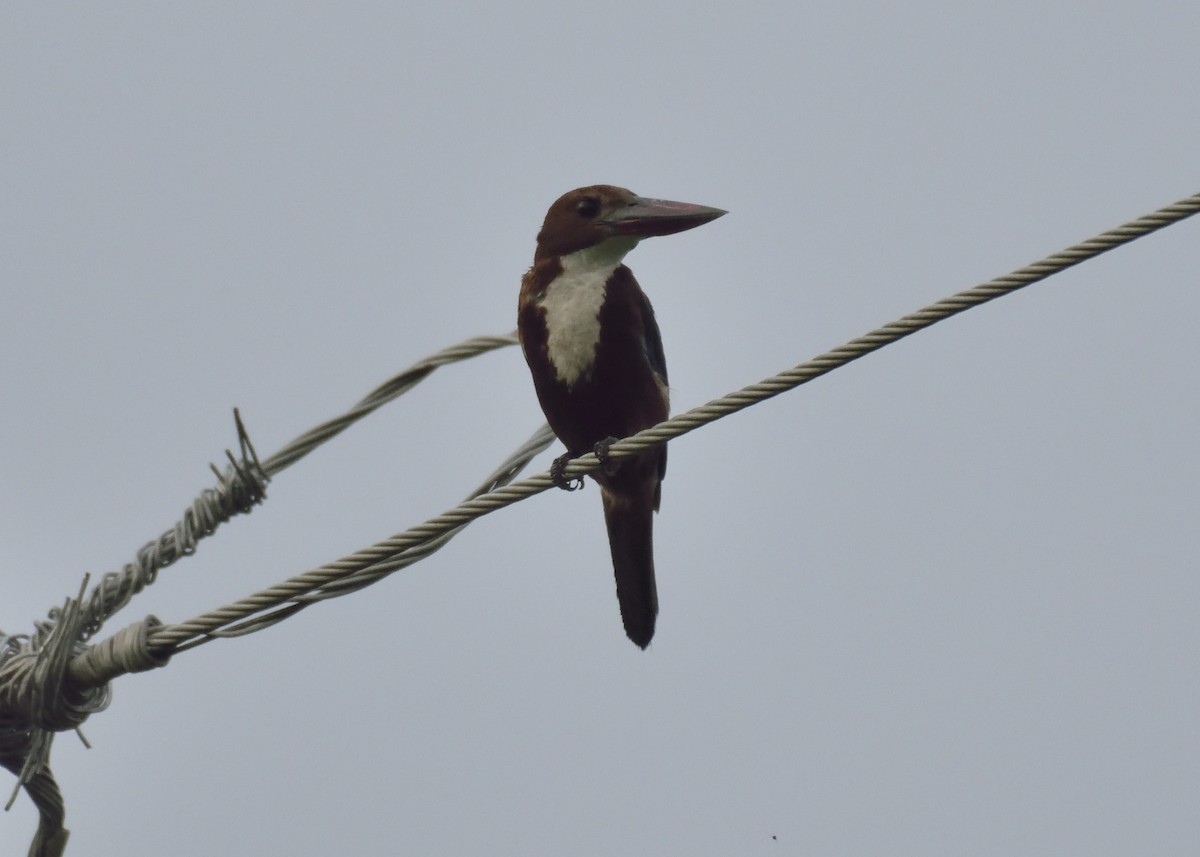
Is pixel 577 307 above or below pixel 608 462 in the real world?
above

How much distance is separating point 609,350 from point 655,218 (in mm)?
365

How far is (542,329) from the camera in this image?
402cm

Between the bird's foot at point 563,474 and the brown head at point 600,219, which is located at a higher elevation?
the brown head at point 600,219

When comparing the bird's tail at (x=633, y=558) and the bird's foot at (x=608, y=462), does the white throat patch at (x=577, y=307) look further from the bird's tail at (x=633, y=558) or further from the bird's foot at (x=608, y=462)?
the bird's tail at (x=633, y=558)

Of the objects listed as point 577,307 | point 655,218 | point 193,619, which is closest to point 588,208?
point 655,218

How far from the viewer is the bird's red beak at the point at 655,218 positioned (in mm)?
3969

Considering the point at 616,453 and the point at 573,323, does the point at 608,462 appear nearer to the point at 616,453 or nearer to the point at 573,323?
the point at 573,323

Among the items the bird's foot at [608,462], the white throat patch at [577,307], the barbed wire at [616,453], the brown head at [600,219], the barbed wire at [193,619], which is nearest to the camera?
the barbed wire at [616,453]

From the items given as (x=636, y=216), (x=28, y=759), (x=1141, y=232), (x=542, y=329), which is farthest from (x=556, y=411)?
(x=1141, y=232)

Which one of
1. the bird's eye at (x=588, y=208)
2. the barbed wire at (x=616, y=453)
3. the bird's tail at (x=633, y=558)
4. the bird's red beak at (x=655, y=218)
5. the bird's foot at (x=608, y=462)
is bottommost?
the bird's tail at (x=633, y=558)

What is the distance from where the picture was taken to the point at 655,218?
4059 millimetres

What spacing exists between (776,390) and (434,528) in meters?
0.65

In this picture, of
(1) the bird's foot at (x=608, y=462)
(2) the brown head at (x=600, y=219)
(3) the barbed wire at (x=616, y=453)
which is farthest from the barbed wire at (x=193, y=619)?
(2) the brown head at (x=600, y=219)

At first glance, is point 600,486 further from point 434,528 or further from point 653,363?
point 434,528
